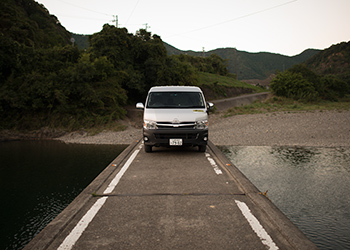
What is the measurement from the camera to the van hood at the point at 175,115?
8195 mm

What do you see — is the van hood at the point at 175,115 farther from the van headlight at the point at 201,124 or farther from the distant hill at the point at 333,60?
the distant hill at the point at 333,60

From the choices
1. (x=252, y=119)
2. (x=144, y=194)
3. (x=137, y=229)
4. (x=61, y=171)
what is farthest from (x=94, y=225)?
(x=252, y=119)

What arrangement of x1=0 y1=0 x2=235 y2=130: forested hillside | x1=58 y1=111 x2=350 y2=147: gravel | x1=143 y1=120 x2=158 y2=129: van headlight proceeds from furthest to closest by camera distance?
x1=0 y1=0 x2=235 y2=130: forested hillside
x1=58 y1=111 x2=350 y2=147: gravel
x1=143 y1=120 x2=158 y2=129: van headlight

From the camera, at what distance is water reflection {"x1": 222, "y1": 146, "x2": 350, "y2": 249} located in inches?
179

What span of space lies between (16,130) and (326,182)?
1893 cm

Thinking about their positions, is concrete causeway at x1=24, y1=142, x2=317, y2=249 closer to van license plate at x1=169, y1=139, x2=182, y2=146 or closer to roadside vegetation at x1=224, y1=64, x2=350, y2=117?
van license plate at x1=169, y1=139, x2=182, y2=146

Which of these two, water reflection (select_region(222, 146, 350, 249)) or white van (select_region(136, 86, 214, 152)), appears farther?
white van (select_region(136, 86, 214, 152))

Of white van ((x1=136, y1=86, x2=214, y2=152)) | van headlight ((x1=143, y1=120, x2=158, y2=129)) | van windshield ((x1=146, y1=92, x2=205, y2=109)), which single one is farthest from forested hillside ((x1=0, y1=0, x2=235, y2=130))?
white van ((x1=136, y1=86, x2=214, y2=152))

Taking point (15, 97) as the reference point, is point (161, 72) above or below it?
above

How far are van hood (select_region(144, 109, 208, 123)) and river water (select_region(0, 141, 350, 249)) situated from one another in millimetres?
2186

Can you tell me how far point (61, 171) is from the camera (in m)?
9.98

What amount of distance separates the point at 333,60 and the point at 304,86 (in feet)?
252

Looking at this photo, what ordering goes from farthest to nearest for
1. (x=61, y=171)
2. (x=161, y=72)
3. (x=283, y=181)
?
(x=161, y=72) → (x=61, y=171) → (x=283, y=181)

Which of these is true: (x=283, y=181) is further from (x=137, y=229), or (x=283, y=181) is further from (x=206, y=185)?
(x=137, y=229)
